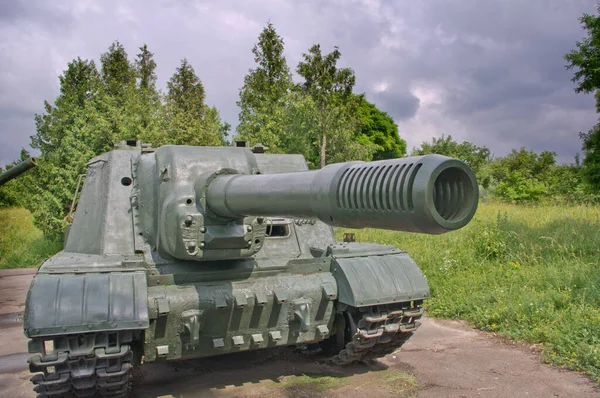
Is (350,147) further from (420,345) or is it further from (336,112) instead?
(420,345)

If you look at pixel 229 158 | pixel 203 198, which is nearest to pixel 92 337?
pixel 203 198

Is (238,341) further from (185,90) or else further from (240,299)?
(185,90)

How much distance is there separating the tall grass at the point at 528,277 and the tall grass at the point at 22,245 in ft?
36.4

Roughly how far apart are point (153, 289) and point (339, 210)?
2.74 meters

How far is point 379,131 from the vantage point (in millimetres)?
42906

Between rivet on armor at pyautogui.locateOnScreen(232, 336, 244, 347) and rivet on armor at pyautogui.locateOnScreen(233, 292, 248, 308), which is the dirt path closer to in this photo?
rivet on armor at pyautogui.locateOnScreen(232, 336, 244, 347)

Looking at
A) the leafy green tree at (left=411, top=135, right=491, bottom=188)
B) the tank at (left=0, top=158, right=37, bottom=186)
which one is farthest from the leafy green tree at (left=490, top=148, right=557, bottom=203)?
the tank at (left=0, top=158, right=37, bottom=186)

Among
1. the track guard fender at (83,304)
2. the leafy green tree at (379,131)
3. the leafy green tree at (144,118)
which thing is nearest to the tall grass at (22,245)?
the leafy green tree at (144,118)

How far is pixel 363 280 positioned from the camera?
564 cm

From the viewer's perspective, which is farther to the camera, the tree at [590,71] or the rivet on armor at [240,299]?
the tree at [590,71]

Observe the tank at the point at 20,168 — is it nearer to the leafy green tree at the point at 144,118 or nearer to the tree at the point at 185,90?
the leafy green tree at the point at 144,118

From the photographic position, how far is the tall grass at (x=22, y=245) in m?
→ 17.8

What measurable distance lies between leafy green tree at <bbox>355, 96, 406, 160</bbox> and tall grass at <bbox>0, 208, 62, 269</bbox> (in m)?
23.5

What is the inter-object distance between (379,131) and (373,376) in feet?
124
